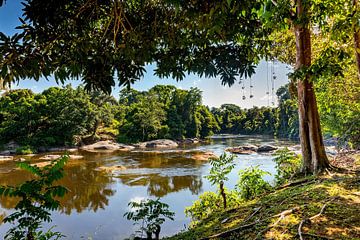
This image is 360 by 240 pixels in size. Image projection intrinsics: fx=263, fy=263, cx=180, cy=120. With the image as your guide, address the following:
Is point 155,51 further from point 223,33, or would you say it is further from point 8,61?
point 8,61

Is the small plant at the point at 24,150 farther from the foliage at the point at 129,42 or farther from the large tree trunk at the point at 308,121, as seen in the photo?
the large tree trunk at the point at 308,121

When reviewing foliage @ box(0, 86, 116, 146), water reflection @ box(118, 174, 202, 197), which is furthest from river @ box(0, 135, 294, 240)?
foliage @ box(0, 86, 116, 146)

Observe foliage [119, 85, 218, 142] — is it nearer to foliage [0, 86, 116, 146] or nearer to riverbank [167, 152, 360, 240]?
foliage [0, 86, 116, 146]

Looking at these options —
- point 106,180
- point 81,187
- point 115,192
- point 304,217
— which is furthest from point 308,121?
point 106,180

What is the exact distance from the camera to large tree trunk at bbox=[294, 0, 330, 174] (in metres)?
6.17

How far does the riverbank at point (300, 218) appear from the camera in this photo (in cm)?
300

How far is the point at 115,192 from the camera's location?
11.8 meters

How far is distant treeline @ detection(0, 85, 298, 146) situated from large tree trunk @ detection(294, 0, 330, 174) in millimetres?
9920

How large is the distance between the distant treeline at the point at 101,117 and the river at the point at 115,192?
23.9 feet

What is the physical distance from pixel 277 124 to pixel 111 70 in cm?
4898

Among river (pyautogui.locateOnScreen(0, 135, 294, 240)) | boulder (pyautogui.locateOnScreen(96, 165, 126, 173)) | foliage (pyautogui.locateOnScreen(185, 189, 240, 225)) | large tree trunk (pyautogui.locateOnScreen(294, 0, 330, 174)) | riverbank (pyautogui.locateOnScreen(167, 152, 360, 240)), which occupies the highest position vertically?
large tree trunk (pyautogui.locateOnScreen(294, 0, 330, 174))

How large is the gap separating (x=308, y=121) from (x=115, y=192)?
875 centimetres

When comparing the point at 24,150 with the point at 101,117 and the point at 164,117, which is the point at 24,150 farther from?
the point at 164,117

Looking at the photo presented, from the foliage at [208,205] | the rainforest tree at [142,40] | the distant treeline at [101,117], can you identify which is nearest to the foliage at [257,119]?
the distant treeline at [101,117]
